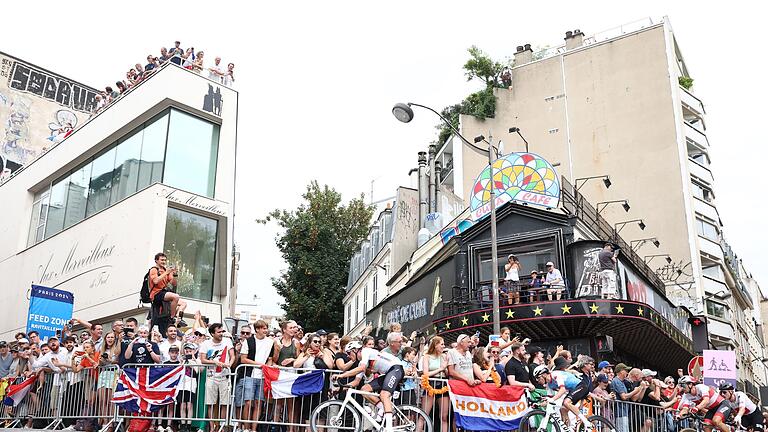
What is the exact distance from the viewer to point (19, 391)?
13.2 m

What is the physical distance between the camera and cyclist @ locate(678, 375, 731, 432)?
13.6 meters

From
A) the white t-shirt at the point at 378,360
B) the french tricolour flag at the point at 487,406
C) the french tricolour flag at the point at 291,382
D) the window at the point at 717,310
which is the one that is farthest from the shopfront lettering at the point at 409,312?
the window at the point at 717,310

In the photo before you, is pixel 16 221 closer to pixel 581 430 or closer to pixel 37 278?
pixel 37 278

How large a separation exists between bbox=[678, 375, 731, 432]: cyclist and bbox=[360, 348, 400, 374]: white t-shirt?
269 inches

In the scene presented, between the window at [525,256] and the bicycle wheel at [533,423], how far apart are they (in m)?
11.6

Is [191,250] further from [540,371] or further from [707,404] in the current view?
[707,404]

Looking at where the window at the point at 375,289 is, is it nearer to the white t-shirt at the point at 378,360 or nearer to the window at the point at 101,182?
the window at the point at 101,182

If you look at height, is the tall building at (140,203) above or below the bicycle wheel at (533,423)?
above

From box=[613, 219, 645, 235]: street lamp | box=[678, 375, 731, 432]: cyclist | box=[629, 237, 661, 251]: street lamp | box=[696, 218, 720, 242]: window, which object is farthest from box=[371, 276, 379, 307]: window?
box=[678, 375, 731, 432]: cyclist

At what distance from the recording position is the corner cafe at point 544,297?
2131 centimetres

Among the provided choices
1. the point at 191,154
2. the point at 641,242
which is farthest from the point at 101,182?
the point at 641,242

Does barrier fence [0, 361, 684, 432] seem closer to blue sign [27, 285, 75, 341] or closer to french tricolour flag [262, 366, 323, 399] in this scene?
french tricolour flag [262, 366, 323, 399]

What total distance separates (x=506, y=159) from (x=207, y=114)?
11519mm

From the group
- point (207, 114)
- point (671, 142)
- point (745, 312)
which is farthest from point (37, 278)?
point (745, 312)
